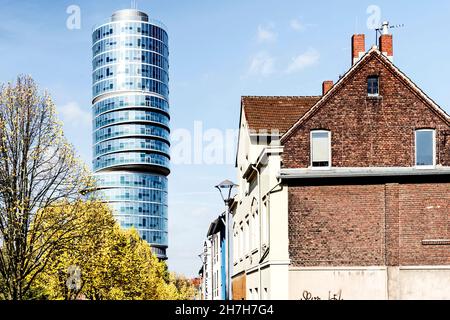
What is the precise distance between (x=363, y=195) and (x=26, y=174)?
17390 mm

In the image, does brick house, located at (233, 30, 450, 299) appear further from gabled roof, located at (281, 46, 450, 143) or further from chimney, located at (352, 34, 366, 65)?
chimney, located at (352, 34, 366, 65)

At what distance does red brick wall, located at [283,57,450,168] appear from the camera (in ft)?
96.9

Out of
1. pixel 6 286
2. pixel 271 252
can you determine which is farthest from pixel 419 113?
pixel 6 286

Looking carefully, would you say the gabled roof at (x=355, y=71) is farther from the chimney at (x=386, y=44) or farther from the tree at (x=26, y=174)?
the tree at (x=26, y=174)

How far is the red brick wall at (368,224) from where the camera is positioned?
28594 mm

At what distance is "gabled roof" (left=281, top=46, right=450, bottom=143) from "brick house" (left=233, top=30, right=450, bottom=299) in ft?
0.15

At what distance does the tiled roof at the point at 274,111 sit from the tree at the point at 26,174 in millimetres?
9657

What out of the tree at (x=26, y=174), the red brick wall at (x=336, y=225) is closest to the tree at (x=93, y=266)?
the tree at (x=26, y=174)

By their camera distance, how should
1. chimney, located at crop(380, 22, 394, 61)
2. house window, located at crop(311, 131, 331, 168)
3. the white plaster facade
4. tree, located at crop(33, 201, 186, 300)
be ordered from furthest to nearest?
tree, located at crop(33, 201, 186, 300), chimney, located at crop(380, 22, 394, 61), house window, located at crop(311, 131, 331, 168), the white plaster facade

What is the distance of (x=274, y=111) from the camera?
3684 centimetres

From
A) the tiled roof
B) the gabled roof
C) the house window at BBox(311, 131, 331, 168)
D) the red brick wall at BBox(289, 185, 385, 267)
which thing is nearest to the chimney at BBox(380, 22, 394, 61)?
the gabled roof

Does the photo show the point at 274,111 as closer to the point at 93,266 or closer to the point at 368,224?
the point at 368,224

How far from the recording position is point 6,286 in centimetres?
3581

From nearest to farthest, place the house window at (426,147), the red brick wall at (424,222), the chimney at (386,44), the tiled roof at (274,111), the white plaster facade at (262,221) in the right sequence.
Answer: the red brick wall at (424,222) → the white plaster facade at (262,221) → the house window at (426,147) → the chimney at (386,44) → the tiled roof at (274,111)
